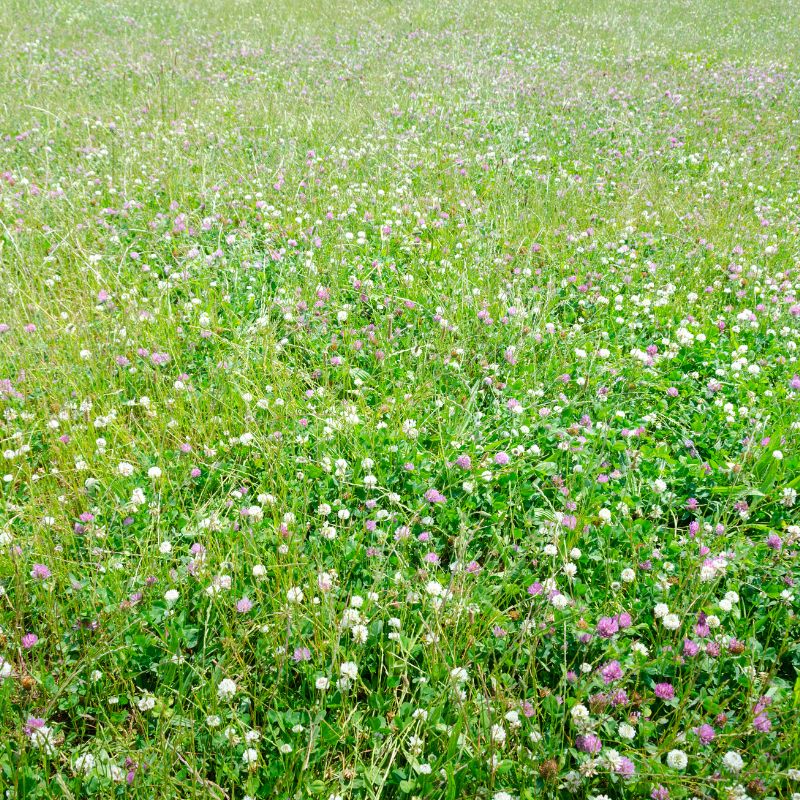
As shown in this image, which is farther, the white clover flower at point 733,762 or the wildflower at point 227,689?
the wildflower at point 227,689

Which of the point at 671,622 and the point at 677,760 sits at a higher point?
the point at 671,622

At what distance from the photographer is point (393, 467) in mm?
3092

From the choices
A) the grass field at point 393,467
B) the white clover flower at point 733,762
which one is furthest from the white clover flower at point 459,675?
the white clover flower at point 733,762

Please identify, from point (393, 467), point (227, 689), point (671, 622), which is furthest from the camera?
point (393, 467)

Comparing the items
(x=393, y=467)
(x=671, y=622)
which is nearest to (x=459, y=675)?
(x=671, y=622)

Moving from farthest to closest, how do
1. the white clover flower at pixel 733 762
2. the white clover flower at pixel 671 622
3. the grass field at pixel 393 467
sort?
the white clover flower at pixel 671 622, the grass field at pixel 393 467, the white clover flower at pixel 733 762

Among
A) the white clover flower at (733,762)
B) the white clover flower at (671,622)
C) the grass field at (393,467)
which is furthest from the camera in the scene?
the white clover flower at (671,622)

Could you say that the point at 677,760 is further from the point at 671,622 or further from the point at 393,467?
the point at 393,467

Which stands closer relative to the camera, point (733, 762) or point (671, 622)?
point (733, 762)

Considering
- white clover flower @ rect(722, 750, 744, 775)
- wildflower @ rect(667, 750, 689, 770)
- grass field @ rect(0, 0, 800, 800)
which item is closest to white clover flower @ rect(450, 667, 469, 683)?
grass field @ rect(0, 0, 800, 800)

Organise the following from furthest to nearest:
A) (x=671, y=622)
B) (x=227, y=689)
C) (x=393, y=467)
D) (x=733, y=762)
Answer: (x=393, y=467) → (x=671, y=622) → (x=227, y=689) → (x=733, y=762)

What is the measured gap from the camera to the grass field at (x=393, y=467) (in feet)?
6.66

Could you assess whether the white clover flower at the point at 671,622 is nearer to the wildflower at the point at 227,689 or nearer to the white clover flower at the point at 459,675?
the white clover flower at the point at 459,675

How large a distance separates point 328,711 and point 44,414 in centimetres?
237
